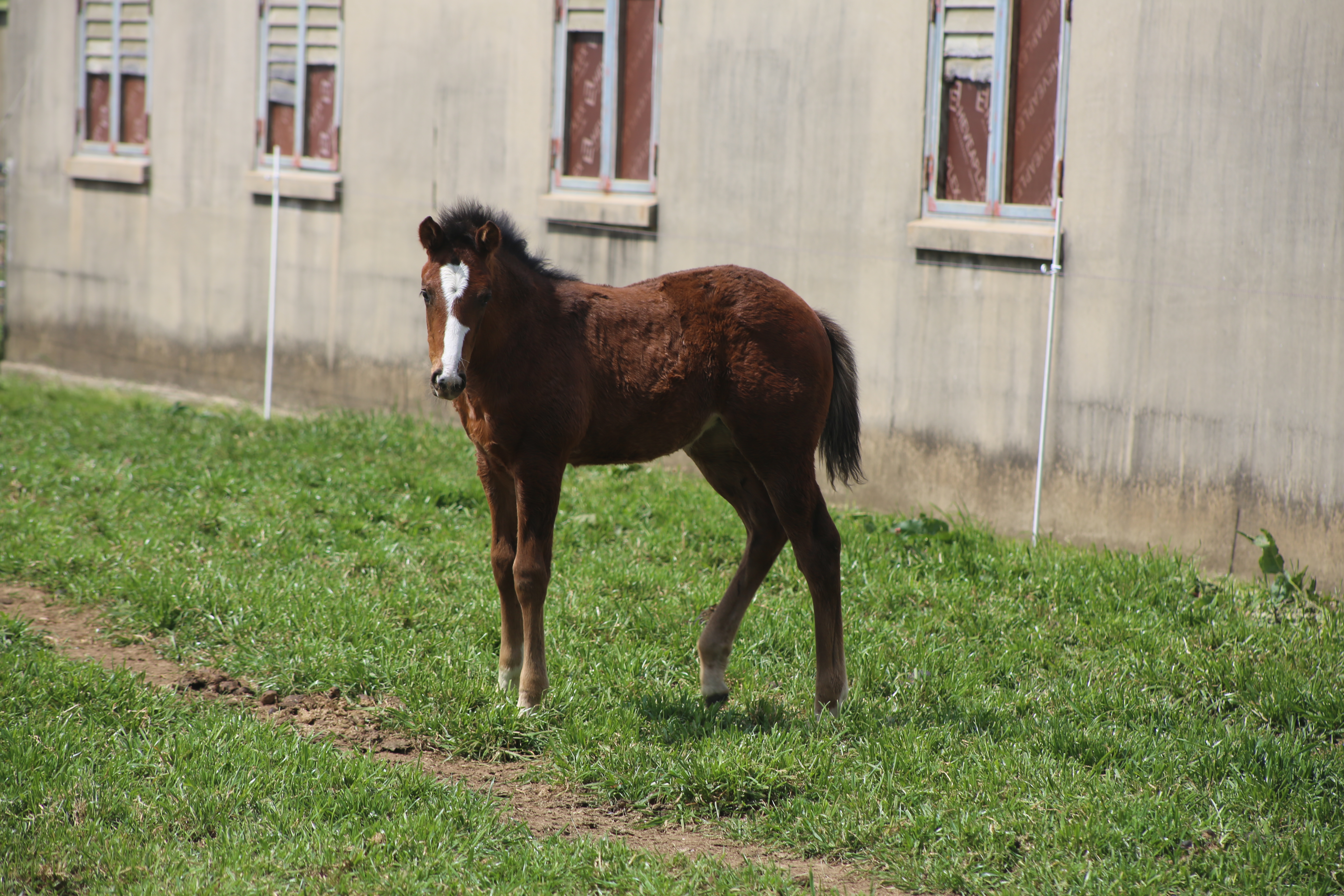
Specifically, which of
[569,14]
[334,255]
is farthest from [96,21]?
[569,14]

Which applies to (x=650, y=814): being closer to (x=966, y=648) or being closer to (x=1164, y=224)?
(x=966, y=648)

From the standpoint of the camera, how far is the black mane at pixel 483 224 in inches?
183

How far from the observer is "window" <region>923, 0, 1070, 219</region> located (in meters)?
8.05

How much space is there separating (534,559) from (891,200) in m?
4.72

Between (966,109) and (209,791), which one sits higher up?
(966,109)

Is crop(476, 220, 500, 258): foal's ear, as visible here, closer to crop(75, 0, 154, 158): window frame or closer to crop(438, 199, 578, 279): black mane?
crop(438, 199, 578, 279): black mane

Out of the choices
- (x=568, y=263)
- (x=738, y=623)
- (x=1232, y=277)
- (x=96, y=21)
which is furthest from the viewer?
(x=96, y=21)

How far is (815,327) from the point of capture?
17.0ft

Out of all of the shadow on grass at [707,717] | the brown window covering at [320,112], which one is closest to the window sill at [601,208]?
the brown window covering at [320,112]

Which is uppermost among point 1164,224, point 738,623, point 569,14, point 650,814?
point 569,14

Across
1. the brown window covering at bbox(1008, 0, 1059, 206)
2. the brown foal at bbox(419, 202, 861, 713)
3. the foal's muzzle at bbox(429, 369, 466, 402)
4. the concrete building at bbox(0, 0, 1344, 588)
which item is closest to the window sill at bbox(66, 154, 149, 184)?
the concrete building at bbox(0, 0, 1344, 588)

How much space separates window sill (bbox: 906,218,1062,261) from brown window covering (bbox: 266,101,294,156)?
6.50m

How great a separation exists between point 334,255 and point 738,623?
7647mm

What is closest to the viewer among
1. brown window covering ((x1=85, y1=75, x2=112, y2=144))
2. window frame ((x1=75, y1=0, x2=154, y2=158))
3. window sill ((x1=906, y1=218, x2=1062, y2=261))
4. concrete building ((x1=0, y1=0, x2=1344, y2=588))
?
concrete building ((x1=0, y1=0, x2=1344, y2=588))
